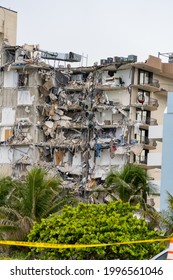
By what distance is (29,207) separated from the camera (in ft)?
159

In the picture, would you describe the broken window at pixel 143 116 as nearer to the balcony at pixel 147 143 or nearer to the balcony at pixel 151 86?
the balcony at pixel 147 143

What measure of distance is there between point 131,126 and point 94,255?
49081 millimetres

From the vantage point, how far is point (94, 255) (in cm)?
3956

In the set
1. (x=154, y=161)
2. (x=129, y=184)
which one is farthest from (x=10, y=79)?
(x=129, y=184)

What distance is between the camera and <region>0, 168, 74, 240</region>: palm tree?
154ft

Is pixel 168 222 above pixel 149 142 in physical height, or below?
below

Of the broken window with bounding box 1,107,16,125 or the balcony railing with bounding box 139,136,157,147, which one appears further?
the broken window with bounding box 1,107,16,125

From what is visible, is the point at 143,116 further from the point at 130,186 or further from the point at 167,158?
the point at 130,186

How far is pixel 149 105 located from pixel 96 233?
160 ft

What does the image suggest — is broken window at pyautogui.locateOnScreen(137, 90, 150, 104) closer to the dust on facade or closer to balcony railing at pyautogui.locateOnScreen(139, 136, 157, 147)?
the dust on facade

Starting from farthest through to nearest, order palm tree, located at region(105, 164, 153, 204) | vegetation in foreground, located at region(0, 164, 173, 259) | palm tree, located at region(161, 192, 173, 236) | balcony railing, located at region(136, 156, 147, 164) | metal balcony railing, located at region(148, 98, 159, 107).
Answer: metal balcony railing, located at region(148, 98, 159, 107) < balcony railing, located at region(136, 156, 147, 164) < palm tree, located at region(105, 164, 153, 204) < palm tree, located at region(161, 192, 173, 236) < vegetation in foreground, located at region(0, 164, 173, 259)

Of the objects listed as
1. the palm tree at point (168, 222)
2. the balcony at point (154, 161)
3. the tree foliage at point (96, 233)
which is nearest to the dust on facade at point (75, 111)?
the balcony at point (154, 161)

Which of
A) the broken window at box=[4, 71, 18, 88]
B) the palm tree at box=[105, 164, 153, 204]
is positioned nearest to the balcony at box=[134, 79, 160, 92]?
the broken window at box=[4, 71, 18, 88]
